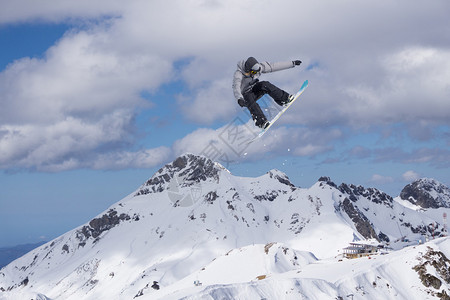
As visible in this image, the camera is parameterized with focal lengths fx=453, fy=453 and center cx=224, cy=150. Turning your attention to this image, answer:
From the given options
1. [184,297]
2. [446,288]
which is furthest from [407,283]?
[184,297]

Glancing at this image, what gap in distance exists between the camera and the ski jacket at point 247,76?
103 feet

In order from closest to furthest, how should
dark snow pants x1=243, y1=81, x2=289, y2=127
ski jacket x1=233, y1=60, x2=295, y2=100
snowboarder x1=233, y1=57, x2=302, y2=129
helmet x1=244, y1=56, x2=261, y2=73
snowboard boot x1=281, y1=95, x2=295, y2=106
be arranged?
1. helmet x1=244, y1=56, x2=261, y2=73
2. snowboarder x1=233, y1=57, x2=302, y2=129
3. ski jacket x1=233, y1=60, x2=295, y2=100
4. dark snow pants x1=243, y1=81, x2=289, y2=127
5. snowboard boot x1=281, y1=95, x2=295, y2=106

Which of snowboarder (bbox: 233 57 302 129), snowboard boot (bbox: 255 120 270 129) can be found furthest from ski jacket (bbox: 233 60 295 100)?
snowboard boot (bbox: 255 120 270 129)

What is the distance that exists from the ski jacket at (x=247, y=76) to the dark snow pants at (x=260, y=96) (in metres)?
0.62

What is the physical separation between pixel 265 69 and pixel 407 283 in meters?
82.9

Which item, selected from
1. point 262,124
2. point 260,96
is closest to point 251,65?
point 260,96

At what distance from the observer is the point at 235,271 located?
162 m

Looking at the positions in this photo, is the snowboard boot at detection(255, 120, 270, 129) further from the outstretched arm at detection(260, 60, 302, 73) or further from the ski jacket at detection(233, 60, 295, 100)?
the outstretched arm at detection(260, 60, 302, 73)

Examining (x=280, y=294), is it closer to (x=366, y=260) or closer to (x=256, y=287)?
(x=256, y=287)

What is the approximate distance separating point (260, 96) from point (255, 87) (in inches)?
39.3

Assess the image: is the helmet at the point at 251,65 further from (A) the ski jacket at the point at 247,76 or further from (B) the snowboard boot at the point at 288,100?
(B) the snowboard boot at the point at 288,100

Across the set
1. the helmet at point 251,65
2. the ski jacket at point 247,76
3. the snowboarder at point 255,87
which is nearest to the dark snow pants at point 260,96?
the snowboarder at point 255,87

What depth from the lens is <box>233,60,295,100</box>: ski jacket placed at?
103 ft

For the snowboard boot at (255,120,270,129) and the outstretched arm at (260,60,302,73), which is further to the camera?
the snowboard boot at (255,120,270,129)
